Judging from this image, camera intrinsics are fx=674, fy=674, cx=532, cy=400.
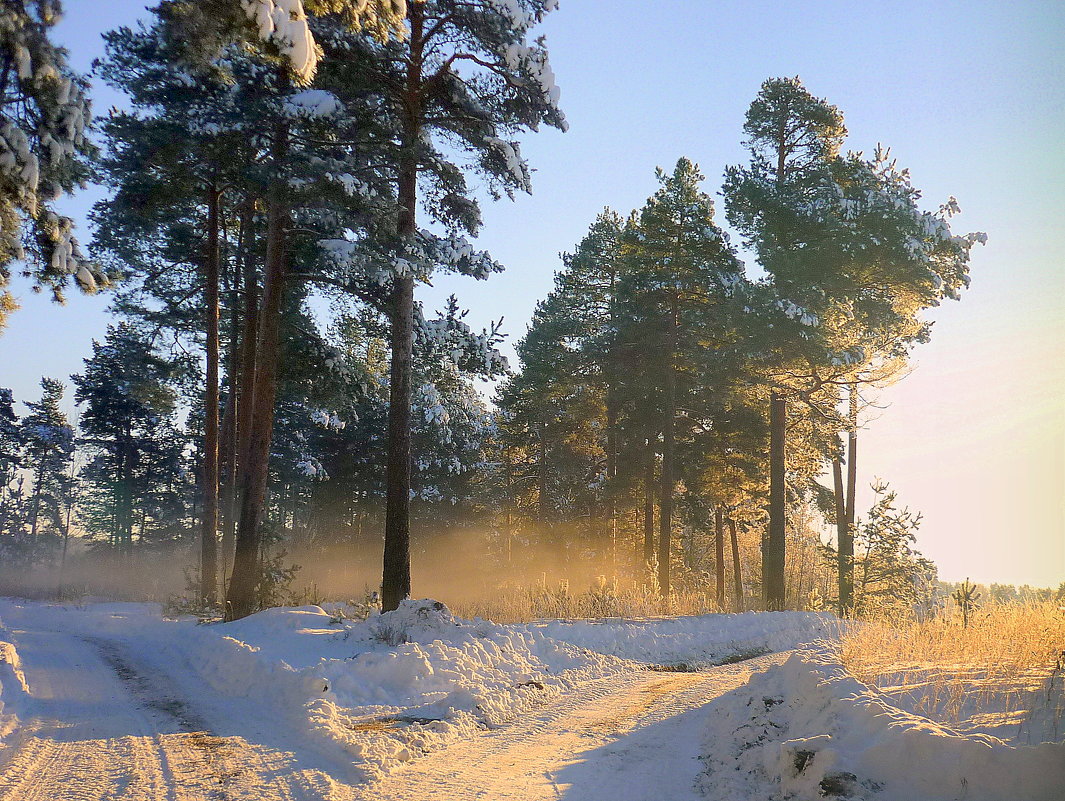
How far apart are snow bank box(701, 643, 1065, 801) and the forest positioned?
7.25 meters

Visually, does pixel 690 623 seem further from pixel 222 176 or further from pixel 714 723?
pixel 222 176

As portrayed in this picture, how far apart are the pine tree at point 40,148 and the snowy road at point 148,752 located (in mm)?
5645

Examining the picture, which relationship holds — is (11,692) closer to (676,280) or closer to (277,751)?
(277,751)

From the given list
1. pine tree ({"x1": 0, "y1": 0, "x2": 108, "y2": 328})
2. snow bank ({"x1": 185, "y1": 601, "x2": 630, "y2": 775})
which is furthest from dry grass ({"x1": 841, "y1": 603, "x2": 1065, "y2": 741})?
pine tree ({"x1": 0, "y1": 0, "x2": 108, "y2": 328})

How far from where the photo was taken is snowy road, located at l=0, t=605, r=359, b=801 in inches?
191

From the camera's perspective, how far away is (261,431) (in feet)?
47.6

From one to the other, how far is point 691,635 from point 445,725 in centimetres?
856

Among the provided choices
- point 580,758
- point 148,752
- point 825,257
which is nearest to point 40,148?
point 148,752

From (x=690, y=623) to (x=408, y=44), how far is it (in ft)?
44.4

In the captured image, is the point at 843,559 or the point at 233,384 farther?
the point at 843,559

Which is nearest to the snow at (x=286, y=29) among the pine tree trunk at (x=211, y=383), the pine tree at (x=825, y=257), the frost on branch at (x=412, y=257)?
the frost on branch at (x=412, y=257)

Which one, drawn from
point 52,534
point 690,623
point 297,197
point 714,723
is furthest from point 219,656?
point 52,534

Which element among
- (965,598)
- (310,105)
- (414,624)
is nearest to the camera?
(414,624)

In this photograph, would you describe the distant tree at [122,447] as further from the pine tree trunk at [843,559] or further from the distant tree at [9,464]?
the pine tree trunk at [843,559]
